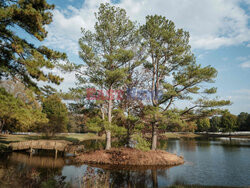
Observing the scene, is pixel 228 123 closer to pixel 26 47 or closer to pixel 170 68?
pixel 170 68

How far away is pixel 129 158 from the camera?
17016mm

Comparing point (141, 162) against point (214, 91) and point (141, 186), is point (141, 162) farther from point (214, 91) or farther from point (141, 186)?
point (214, 91)

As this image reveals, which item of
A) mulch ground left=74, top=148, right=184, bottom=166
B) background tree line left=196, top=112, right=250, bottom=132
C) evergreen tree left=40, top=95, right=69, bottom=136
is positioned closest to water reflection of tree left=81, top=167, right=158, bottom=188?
mulch ground left=74, top=148, right=184, bottom=166

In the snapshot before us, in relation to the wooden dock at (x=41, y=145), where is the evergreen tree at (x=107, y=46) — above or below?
above

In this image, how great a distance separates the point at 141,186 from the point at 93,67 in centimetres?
1301

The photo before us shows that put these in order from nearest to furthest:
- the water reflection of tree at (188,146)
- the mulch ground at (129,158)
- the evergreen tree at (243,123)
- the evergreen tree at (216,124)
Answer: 1. the mulch ground at (129,158)
2. the water reflection of tree at (188,146)
3. the evergreen tree at (243,123)
4. the evergreen tree at (216,124)

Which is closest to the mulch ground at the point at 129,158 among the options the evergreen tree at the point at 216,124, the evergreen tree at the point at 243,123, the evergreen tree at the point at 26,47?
the evergreen tree at the point at 26,47

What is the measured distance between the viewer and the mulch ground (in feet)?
54.8

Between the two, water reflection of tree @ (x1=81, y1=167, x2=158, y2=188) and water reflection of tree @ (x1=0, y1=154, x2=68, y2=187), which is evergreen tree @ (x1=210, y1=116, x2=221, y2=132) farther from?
water reflection of tree @ (x1=0, y1=154, x2=68, y2=187)

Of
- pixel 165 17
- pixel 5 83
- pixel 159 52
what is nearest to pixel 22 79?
pixel 159 52

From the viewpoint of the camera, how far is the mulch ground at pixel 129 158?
54.8 feet

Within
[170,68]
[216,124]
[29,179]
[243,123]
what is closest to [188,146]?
[170,68]

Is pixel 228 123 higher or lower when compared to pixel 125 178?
higher

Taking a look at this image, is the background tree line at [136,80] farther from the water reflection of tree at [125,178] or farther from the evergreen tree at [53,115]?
the evergreen tree at [53,115]
